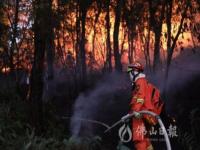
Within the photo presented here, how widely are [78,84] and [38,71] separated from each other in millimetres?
11390

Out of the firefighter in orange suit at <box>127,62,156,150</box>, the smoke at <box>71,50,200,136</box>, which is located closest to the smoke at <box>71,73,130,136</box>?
the smoke at <box>71,50,200,136</box>

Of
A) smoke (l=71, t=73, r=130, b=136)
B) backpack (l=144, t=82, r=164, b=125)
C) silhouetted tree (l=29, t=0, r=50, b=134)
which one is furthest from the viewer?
smoke (l=71, t=73, r=130, b=136)

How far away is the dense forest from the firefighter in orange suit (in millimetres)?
623

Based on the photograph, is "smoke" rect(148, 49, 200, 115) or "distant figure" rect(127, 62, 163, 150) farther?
"smoke" rect(148, 49, 200, 115)

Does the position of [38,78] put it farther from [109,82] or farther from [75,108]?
[109,82]

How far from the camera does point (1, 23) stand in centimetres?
2492

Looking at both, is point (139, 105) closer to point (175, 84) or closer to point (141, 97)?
point (141, 97)

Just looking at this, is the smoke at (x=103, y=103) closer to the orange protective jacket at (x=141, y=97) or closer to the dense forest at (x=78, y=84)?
the dense forest at (x=78, y=84)

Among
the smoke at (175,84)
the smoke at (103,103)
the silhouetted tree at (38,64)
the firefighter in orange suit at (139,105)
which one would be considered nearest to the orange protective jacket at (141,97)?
the firefighter in orange suit at (139,105)

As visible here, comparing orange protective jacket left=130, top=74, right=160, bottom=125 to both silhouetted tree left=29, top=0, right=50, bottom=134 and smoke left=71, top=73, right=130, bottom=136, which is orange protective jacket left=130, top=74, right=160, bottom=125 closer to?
silhouetted tree left=29, top=0, right=50, bottom=134

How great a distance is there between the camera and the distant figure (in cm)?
942

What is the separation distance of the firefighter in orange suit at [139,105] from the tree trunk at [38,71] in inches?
222

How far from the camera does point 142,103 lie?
9359mm

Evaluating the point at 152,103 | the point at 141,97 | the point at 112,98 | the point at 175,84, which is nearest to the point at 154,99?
the point at 152,103
